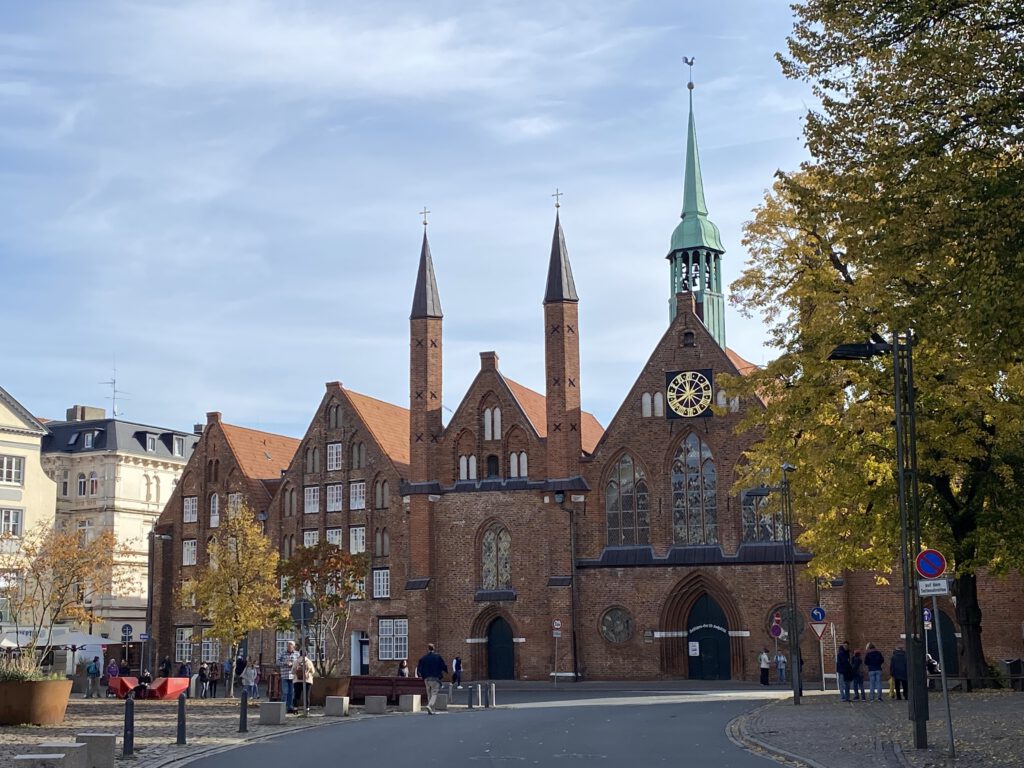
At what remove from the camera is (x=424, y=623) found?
198ft

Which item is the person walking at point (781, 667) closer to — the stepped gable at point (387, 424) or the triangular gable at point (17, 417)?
the stepped gable at point (387, 424)

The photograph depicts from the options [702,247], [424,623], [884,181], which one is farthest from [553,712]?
[702,247]

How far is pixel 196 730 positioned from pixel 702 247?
46.4 meters

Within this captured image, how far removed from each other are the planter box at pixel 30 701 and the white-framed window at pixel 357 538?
121ft

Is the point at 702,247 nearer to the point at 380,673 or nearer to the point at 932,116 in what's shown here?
the point at 380,673

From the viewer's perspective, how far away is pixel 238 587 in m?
53.2

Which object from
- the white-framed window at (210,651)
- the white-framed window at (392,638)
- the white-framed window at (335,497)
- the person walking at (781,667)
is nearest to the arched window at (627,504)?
the person walking at (781,667)

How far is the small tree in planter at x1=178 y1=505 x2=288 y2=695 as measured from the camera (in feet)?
171

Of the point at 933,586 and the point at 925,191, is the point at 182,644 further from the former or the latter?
the point at 925,191

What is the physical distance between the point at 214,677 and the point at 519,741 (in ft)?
132

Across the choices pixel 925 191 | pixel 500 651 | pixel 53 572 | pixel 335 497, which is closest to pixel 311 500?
pixel 335 497

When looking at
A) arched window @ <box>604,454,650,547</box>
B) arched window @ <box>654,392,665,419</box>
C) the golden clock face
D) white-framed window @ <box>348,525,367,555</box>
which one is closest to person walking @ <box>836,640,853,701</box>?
arched window @ <box>604,454,650,547</box>

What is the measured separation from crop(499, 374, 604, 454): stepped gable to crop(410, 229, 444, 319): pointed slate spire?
5.06 m

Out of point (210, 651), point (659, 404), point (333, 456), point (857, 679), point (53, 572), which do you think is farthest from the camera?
point (210, 651)
